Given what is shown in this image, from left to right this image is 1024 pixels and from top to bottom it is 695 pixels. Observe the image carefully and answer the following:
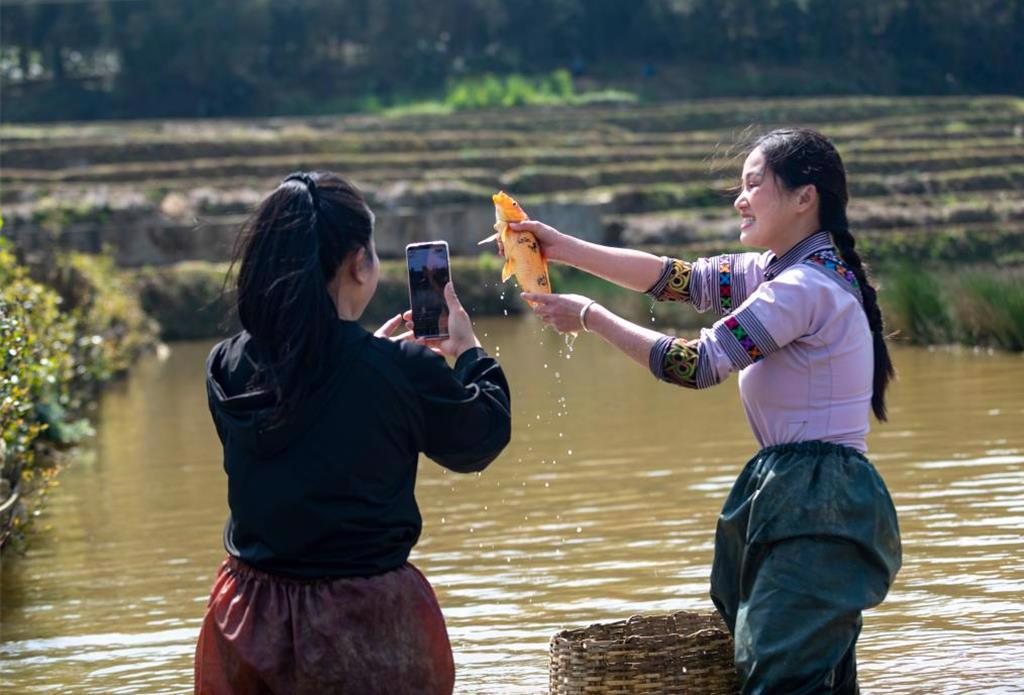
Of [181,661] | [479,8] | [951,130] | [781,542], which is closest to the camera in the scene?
[781,542]

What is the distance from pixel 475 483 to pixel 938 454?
10.2 ft

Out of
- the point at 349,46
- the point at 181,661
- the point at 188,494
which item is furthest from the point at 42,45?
the point at 181,661

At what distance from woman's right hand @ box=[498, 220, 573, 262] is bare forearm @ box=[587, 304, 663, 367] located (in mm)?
450

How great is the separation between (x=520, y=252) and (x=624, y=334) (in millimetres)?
544

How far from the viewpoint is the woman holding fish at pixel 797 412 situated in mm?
4012

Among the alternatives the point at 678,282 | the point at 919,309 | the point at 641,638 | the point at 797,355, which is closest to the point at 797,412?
the point at 797,355

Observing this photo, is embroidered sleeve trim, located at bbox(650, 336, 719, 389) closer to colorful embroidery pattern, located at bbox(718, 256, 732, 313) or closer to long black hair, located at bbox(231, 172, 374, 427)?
colorful embroidery pattern, located at bbox(718, 256, 732, 313)

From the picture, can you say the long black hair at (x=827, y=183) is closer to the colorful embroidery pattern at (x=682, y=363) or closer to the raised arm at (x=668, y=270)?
the raised arm at (x=668, y=270)

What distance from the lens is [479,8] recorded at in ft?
220

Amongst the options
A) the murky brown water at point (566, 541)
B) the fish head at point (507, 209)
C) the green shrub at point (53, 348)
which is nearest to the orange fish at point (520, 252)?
the fish head at point (507, 209)

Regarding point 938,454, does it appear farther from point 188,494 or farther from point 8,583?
point 8,583

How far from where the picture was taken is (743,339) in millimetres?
4086

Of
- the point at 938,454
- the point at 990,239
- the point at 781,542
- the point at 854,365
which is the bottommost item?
the point at 990,239

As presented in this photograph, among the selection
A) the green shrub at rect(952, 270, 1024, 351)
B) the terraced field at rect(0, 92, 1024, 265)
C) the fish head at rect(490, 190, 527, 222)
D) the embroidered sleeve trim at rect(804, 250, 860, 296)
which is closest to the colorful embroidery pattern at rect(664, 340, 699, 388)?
the embroidered sleeve trim at rect(804, 250, 860, 296)
